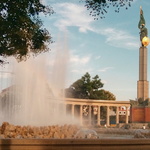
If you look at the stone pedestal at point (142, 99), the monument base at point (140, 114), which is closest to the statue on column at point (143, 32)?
the stone pedestal at point (142, 99)

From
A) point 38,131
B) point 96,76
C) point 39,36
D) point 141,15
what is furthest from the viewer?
point 96,76

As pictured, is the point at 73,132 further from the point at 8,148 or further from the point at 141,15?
the point at 141,15

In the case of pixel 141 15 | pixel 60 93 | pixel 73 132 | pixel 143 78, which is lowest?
pixel 73 132

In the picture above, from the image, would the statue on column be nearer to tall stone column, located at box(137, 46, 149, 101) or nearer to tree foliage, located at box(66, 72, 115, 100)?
tall stone column, located at box(137, 46, 149, 101)

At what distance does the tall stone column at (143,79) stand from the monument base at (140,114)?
340 inches

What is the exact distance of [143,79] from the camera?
3209 inches

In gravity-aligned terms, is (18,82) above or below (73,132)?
above

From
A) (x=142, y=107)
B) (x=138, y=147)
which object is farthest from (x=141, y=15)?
(x=138, y=147)

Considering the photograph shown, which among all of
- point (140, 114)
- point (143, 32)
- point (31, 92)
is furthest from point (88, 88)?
point (31, 92)

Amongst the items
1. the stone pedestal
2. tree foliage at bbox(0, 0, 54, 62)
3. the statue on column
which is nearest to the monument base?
the stone pedestal

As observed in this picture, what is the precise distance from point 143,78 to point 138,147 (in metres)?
70.5

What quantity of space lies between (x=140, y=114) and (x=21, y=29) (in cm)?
5412

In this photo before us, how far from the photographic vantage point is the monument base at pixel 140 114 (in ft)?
227

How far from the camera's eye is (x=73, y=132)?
22797 mm
